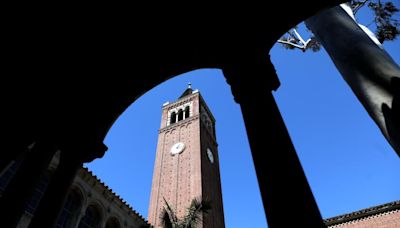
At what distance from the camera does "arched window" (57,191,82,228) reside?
12695 mm

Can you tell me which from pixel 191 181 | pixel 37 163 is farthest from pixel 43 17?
pixel 191 181

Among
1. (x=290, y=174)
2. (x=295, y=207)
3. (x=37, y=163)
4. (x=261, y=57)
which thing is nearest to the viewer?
(x=295, y=207)

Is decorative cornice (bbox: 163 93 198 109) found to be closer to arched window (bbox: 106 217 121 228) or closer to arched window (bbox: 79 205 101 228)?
arched window (bbox: 106 217 121 228)

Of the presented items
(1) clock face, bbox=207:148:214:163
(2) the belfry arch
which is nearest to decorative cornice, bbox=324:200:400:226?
(1) clock face, bbox=207:148:214:163

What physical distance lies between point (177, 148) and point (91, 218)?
19.6 metres

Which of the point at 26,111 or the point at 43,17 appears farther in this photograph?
the point at 26,111

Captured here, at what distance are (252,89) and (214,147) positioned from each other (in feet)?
119

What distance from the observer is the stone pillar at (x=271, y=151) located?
2.41 meters

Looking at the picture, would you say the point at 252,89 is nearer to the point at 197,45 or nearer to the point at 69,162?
the point at 197,45

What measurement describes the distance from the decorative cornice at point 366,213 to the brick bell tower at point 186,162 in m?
11.3

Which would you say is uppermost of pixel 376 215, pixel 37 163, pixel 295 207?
pixel 376 215

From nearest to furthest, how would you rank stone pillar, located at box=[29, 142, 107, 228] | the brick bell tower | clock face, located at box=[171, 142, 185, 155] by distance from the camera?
1. stone pillar, located at box=[29, 142, 107, 228]
2. the brick bell tower
3. clock face, located at box=[171, 142, 185, 155]

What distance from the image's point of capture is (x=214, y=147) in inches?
1559

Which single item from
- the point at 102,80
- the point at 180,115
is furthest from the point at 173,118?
the point at 102,80
